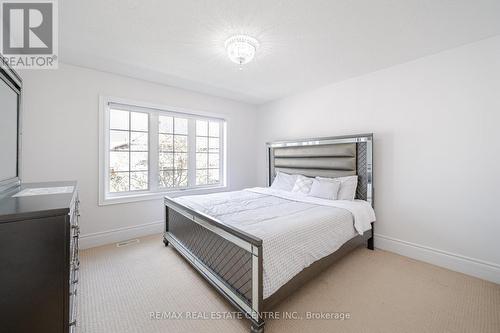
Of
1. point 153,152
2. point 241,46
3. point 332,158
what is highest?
point 241,46

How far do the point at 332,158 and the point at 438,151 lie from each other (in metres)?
1.24

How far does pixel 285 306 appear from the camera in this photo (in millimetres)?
1782

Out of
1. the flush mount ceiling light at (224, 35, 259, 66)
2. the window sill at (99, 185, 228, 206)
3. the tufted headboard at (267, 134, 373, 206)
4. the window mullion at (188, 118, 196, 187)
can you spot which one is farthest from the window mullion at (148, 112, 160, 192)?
the tufted headboard at (267, 134, 373, 206)

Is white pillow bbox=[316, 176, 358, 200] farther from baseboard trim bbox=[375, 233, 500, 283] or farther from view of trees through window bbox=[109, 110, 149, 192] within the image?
view of trees through window bbox=[109, 110, 149, 192]

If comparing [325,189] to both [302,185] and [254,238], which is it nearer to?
[302,185]

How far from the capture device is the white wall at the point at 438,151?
2.17 metres

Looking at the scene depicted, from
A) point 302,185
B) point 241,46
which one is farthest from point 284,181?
point 241,46

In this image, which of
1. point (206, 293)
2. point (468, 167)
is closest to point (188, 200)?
point (206, 293)

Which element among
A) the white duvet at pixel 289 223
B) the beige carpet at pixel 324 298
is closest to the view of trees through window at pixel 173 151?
the white duvet at pixel 289 223

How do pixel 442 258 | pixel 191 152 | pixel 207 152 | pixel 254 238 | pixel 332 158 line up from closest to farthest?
pixel 254 238
pixel 442 258
pixel 332 158
pixel 191 152
pixel 207 152

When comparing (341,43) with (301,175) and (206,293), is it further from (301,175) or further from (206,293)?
(206,293)

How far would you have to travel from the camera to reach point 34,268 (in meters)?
0.88

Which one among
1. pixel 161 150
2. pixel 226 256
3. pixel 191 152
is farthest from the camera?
pixel 191 152

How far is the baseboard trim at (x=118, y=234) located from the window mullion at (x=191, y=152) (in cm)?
93
